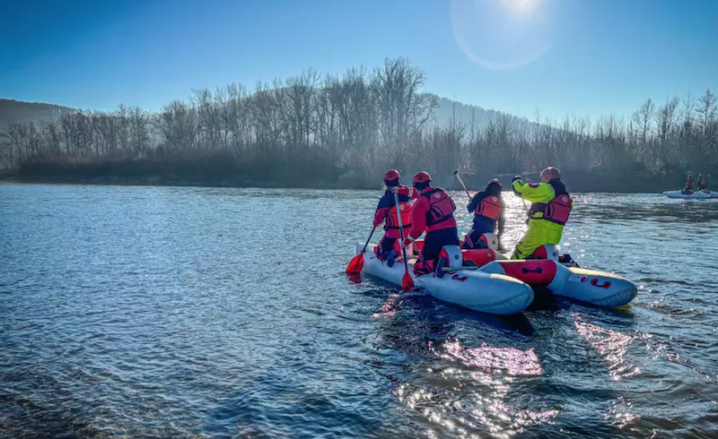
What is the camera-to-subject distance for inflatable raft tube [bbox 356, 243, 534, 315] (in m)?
7.30

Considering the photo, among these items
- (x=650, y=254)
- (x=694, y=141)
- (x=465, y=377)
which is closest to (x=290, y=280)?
(x=465, y=377)

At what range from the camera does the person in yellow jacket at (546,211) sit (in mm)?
9109

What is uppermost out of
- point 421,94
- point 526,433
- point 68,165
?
point 421,94

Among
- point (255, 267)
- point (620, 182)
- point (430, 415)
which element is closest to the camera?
point (430, 415)

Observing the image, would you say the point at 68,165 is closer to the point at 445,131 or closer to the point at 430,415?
the point at 445,131

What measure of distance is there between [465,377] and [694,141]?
6303 cm

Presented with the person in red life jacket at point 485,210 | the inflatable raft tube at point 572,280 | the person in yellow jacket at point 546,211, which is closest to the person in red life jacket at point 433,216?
the inflatable raft tube at point 572,280

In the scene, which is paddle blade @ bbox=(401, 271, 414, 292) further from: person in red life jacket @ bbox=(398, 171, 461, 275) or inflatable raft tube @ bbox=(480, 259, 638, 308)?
inflatable raft tube @ bbox=(480, 259, 638, 308)

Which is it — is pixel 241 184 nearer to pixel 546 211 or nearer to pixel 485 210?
pixel 485 210

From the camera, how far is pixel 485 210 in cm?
977

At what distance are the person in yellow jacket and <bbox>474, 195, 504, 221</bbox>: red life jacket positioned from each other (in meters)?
0.51

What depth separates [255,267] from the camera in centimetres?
1188

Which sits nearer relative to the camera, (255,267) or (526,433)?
(526,433)

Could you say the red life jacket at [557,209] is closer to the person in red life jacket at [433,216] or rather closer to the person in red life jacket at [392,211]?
the person in red life jacket at [433,216]
